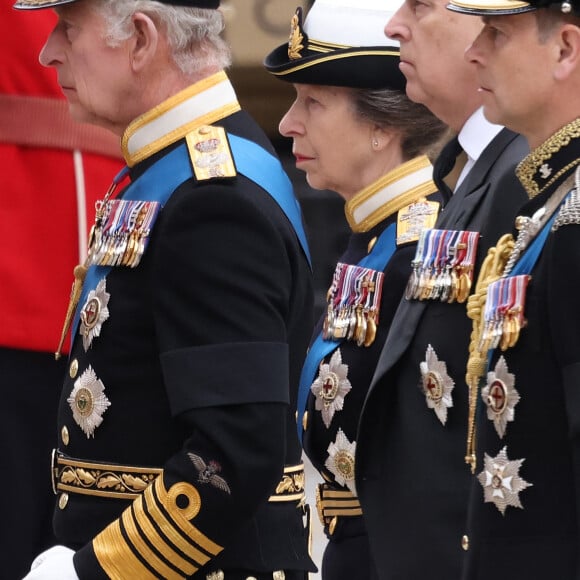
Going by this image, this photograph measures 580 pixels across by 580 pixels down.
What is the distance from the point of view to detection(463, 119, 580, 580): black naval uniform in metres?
2.34

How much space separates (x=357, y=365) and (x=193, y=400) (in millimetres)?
749

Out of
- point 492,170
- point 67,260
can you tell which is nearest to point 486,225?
point 492,170

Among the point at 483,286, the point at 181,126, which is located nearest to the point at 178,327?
the point at 181,126

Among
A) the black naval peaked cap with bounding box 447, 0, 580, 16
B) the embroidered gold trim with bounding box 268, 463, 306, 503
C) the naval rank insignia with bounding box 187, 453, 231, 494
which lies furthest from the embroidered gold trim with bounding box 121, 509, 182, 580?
the black naval peaked cap with bounding box 447, 0, 580, 16

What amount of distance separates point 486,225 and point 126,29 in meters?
0.81

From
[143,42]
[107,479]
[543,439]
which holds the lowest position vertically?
[107,479]

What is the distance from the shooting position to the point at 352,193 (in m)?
3.85

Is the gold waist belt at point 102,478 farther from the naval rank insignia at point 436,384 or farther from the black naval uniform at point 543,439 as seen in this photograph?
the black naval uniform at point 543,439

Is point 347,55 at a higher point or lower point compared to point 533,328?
higher

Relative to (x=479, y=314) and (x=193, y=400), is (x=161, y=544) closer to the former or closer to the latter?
(x=193, y=400)

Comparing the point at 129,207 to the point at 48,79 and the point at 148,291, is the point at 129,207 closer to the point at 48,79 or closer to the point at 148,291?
the point at 148,291

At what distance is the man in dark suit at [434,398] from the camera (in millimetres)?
2977

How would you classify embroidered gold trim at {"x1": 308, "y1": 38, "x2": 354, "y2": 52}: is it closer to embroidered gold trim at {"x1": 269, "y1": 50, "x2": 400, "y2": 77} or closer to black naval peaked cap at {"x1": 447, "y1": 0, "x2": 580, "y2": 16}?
embroidered gold trim at {"x1": 269, "y1": 50, "x2": 400, "y2": 77}

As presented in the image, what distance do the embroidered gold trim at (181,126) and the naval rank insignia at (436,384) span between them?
0.63 m
